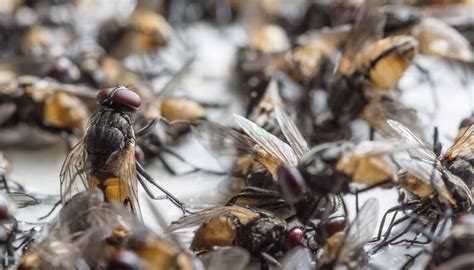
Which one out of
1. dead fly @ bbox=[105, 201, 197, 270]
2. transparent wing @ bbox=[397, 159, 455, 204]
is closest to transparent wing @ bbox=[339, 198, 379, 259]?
transparent wing @ bbox=[397, 159, 455, 204]

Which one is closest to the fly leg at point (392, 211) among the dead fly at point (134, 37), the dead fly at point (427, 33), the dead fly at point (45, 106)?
the dead fly at point (427, 33)

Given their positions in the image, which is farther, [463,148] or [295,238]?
[463,148]

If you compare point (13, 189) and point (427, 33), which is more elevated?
point (427, 33)

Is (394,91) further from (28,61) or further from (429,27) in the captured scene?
(28,61)

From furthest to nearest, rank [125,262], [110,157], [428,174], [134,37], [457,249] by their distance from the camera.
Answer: [134,37] → [110,157] → [428,174] → [457,249] → [125,262]

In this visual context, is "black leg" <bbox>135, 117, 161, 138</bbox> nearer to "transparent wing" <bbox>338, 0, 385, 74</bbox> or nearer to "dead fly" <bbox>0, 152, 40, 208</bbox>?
"dead fly" <bbox>0, 152, 40, 208</bbox>

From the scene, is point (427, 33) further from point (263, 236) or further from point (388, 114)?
point (263, 236)

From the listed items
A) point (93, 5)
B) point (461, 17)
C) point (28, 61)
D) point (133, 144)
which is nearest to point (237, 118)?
point (133, 144)

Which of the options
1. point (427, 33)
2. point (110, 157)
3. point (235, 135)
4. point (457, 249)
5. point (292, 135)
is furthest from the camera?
point (427, 33)

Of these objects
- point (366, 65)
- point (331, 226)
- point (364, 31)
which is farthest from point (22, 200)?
point (364, 31)
